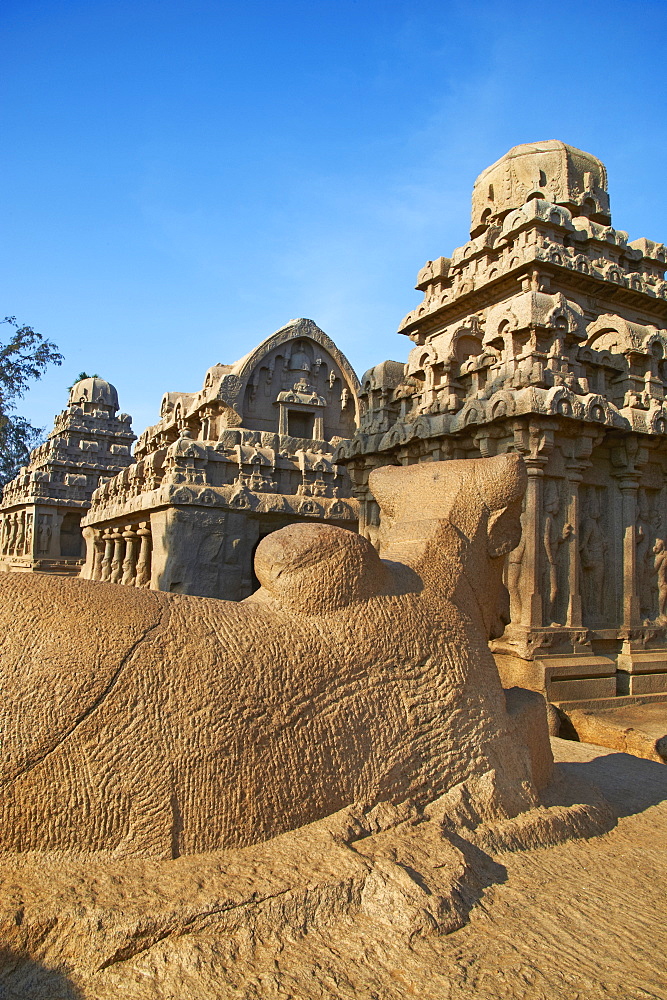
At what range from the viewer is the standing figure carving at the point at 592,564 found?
8.15 meters

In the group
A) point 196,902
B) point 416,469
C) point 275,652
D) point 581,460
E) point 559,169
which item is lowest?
point 196,902

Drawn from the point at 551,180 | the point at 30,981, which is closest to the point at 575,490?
the point at 551,180

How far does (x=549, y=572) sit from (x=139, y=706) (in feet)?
19.2

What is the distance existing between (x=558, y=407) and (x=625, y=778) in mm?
3927

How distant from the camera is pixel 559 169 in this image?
9984 millimetres

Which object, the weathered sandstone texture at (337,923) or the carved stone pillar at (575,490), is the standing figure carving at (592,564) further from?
the weathered sandstone texture at (337,923)

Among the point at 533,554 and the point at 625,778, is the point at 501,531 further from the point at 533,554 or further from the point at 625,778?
the point at 533,554

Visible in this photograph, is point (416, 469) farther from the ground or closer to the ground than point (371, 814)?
farther from the ground

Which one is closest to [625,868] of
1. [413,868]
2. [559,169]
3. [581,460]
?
[413,868]

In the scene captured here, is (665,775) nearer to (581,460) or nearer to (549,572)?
(549,572)

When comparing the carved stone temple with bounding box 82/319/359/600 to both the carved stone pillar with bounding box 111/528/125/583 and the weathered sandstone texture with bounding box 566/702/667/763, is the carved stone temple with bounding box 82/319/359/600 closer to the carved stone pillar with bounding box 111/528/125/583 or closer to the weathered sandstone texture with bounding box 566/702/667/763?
the carved stone pillar with bounding box 111/528/125/583

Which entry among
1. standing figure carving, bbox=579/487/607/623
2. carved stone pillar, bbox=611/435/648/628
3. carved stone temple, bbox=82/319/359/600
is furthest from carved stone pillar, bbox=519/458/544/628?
carved stone temple, bbox=82/319/359/600

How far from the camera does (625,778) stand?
14.9ft

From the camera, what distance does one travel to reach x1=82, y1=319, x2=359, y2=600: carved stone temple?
46.0ft
